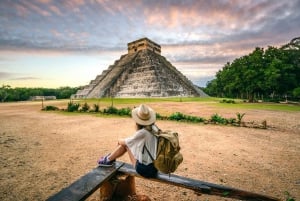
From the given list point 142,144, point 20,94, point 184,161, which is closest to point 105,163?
point 142,144

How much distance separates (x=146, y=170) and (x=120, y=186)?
2.53ft

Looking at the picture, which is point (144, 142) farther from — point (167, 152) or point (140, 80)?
point (140, 80)

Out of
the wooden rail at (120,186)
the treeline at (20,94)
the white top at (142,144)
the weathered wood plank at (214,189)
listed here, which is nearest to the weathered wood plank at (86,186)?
the wooden rail at (120,186)

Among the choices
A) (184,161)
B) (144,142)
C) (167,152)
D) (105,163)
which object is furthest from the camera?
(184,161)

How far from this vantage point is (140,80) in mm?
40375

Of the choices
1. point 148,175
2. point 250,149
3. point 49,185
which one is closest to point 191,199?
point 148,175

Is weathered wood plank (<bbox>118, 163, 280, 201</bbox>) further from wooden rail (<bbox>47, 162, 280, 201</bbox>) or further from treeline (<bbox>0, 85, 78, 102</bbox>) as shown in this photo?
treeline (<bbox>0, 85, 78, 102</bbox>)

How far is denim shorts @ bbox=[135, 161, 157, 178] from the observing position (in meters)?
3.00

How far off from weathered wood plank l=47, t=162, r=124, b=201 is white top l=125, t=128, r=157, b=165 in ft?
1.87

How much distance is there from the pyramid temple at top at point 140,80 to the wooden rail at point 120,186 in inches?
1288

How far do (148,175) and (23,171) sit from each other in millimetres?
3455

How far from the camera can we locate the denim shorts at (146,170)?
9.84 ft

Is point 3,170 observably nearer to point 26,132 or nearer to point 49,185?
point 49,185

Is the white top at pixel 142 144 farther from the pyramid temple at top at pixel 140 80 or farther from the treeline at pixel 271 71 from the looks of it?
the treeline at pixel 271 71
